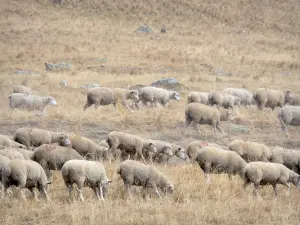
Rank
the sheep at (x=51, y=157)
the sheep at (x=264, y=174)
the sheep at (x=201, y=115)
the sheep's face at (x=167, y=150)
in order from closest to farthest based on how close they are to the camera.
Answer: the sheep at (x=264, y=174), the sheep at (x=51, y=157), the sheep's face at (x=167, y=150), the sheep at (x=201, y=115)

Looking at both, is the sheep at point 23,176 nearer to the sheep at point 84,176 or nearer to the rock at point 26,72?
the sheep at point 84,176

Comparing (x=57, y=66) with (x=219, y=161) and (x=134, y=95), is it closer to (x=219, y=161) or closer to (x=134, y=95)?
(x=134, y=95)

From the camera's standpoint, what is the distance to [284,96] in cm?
2684

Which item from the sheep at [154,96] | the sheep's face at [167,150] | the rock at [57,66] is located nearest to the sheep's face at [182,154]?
the sheep's face at [167,150]

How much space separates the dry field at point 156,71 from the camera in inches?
417

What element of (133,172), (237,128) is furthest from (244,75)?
(133,172)

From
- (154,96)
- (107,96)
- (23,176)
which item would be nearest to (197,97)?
(154,96)

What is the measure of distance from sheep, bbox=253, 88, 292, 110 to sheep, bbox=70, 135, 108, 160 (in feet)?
41.7

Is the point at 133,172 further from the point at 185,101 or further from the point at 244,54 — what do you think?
the point at 244,54

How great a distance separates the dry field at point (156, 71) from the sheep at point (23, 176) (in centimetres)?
30

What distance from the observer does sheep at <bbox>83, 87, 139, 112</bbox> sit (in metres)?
23.2

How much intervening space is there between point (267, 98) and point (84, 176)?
1641cm

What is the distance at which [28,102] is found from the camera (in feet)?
75.4

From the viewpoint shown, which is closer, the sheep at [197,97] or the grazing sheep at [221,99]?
the sheep at [197,97]
